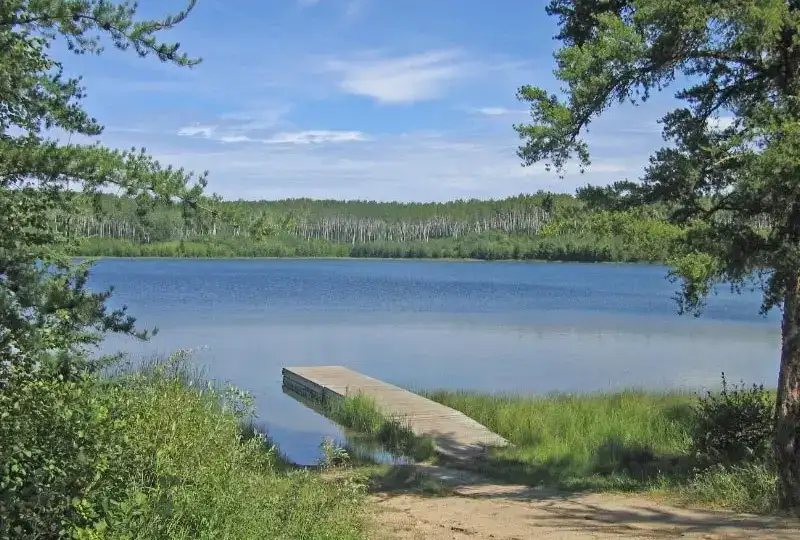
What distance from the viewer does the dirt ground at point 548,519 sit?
6.28m

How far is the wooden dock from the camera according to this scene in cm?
1149

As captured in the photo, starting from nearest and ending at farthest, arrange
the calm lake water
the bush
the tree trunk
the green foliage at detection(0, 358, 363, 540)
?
1. the green foliage at detection(0, 358, 363, 540)
2. the tree trunk
3. the bush
4. the calm lake water

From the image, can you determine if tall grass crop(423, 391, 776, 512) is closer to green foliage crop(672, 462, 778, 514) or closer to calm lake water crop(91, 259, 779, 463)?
green foliage crop(672, 462, 778, 514)

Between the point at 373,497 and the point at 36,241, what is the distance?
3.78m

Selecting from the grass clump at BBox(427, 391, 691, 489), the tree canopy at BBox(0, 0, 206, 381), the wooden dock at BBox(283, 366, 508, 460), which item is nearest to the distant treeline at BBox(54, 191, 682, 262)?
the tree canopy at BBox(0, 0, 206, 381)

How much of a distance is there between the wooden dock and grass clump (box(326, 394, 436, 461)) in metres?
0.15

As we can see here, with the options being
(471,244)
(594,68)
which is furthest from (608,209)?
(471,244)

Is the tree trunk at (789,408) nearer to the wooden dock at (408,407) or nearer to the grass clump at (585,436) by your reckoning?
the grass clump at (585,436)

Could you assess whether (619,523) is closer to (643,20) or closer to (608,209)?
(608,209)

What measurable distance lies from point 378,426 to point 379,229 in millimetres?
138633

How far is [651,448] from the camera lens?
34.1ft

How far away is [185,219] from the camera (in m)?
6.07

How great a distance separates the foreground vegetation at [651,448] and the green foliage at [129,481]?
3735mm

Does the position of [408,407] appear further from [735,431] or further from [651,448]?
[735,431]
